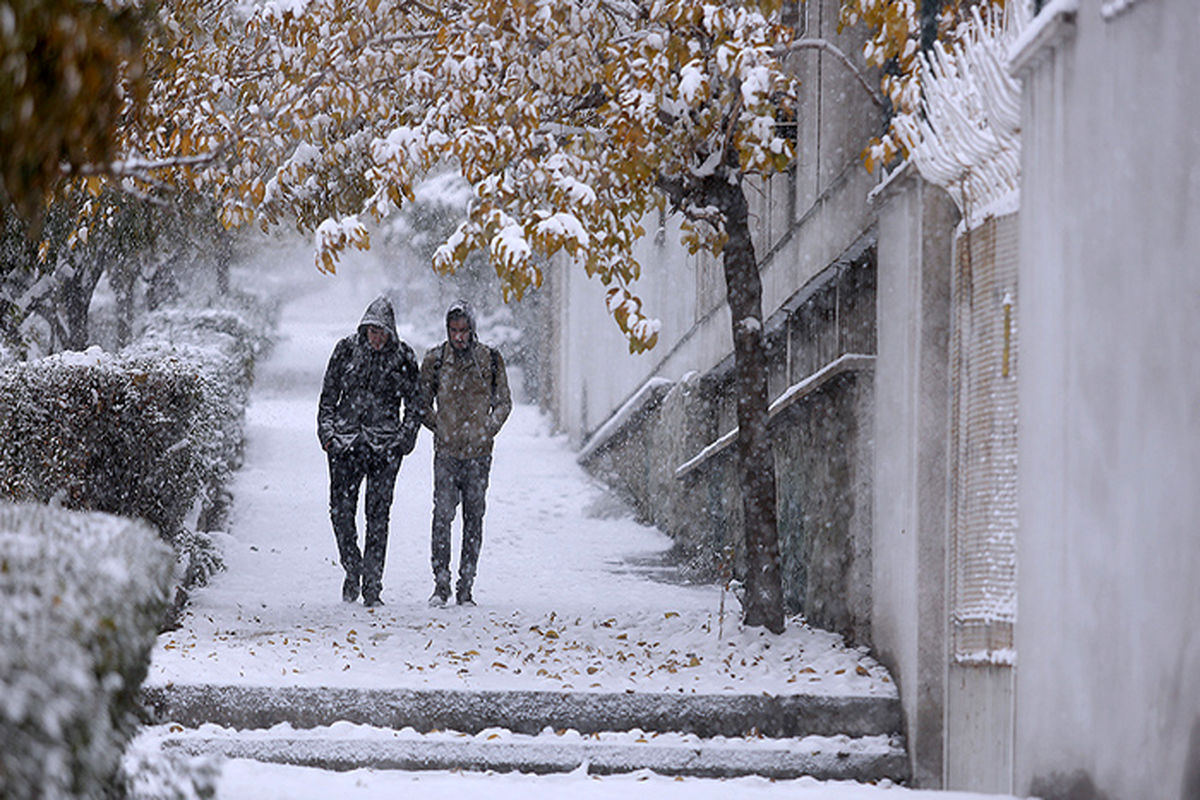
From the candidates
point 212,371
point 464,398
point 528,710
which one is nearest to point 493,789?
point 528,710

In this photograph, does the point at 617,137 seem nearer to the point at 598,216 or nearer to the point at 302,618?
the point at 598,216

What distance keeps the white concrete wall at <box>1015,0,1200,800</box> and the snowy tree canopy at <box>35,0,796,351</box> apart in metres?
2.51

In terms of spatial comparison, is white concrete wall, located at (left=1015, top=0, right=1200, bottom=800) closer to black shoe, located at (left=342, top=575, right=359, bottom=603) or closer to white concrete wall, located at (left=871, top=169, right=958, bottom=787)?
white concrete wall, located at (left=871, top=169, right=958, bottom=787)

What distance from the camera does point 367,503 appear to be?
29.0 ft

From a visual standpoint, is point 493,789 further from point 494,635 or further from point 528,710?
point 494,635

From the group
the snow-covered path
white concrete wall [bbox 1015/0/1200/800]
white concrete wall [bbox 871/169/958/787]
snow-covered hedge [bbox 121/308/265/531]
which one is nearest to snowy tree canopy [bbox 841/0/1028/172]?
white concrete wall [bbox 871/169/958/787]

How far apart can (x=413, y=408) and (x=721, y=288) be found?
432 cm

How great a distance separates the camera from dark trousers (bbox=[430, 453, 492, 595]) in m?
8.87

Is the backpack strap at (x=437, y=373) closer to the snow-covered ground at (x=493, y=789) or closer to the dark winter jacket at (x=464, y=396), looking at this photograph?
the dark winter jacket at (x=464, y=396)

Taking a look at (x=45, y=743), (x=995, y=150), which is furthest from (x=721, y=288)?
(x=45, y=743)

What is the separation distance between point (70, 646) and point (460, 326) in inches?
267

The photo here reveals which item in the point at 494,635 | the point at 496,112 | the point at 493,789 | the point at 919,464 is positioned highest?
the point at 496,112

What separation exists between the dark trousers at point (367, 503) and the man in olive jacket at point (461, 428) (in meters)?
0.31

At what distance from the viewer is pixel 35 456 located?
8.10m
